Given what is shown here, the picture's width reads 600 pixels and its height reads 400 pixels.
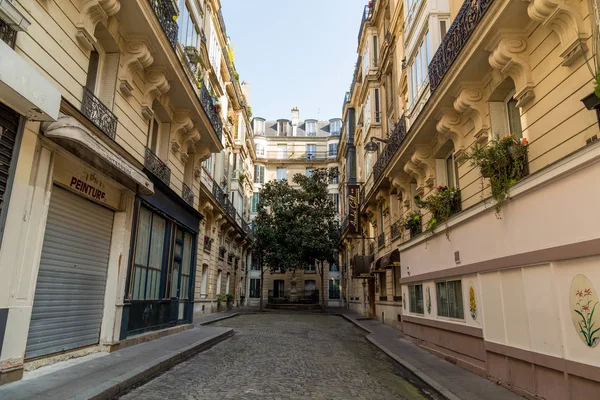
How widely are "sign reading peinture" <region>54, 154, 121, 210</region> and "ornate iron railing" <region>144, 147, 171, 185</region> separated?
1956 millimetres

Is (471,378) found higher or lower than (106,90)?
lower

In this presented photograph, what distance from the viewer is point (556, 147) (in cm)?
647

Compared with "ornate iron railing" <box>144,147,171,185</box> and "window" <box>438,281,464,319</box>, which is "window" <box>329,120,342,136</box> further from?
"window" <box>438,281,464,319</box>

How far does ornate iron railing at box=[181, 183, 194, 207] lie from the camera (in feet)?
49.7

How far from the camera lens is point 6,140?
5980mm

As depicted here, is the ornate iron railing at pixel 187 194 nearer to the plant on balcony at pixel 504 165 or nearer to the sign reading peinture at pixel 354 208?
the plant on balcony at pixel 504 165

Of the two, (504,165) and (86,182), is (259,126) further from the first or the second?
(504,165)

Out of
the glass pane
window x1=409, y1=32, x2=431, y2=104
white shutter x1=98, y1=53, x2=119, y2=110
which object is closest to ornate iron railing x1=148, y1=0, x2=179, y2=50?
white shutter x1=98, y1=53, x2=119, y2=110

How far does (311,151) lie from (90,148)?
1774 inches

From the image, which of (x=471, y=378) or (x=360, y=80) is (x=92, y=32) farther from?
(x=360, y=80)

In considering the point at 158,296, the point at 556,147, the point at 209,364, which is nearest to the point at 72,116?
A: the point at 209,364

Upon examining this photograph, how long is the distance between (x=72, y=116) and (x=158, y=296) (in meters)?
6.56

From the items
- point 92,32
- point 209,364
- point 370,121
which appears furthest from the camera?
point 370,121

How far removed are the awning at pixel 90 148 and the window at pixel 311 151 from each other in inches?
1650
